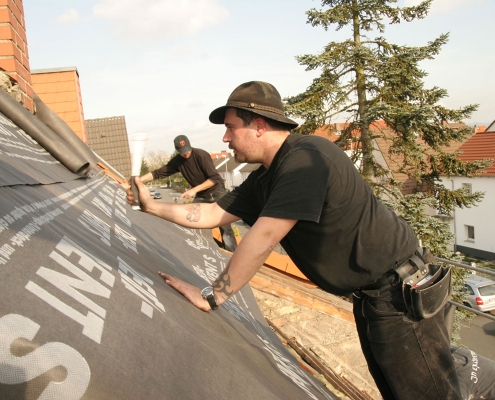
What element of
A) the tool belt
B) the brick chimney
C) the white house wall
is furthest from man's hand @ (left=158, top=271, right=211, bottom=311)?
the white house wall

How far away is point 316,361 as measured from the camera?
13.3 ft


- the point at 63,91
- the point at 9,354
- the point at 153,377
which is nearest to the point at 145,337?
the point at 153,377

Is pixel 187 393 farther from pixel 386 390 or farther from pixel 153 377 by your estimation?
pixel 386 390

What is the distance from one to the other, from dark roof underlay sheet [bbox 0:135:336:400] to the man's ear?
0.93 meters

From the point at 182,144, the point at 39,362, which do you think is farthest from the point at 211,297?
the point at 182,144

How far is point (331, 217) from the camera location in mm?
2201

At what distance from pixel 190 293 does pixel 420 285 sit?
1191 mm

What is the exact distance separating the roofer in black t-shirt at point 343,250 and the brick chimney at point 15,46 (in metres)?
2.83

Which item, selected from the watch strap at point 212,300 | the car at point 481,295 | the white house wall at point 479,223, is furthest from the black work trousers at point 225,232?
the white house wall at point 479,223

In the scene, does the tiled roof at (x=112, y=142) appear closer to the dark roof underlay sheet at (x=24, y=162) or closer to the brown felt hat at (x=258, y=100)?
the dark roof underlay sheet at (x=24, y=162)

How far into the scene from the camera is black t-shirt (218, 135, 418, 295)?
208cm

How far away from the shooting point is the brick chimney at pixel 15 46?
13.8 feet

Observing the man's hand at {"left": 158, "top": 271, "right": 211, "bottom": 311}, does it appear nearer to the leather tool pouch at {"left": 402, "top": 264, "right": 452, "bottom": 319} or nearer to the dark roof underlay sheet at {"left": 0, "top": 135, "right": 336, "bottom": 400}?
the dark roof underlay sheet at {"left": 0, "top": 135, "right": 336, "bottom": 400}

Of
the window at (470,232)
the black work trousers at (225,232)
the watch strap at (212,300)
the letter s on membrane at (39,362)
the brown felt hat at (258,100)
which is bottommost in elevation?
the window at (470,232)
